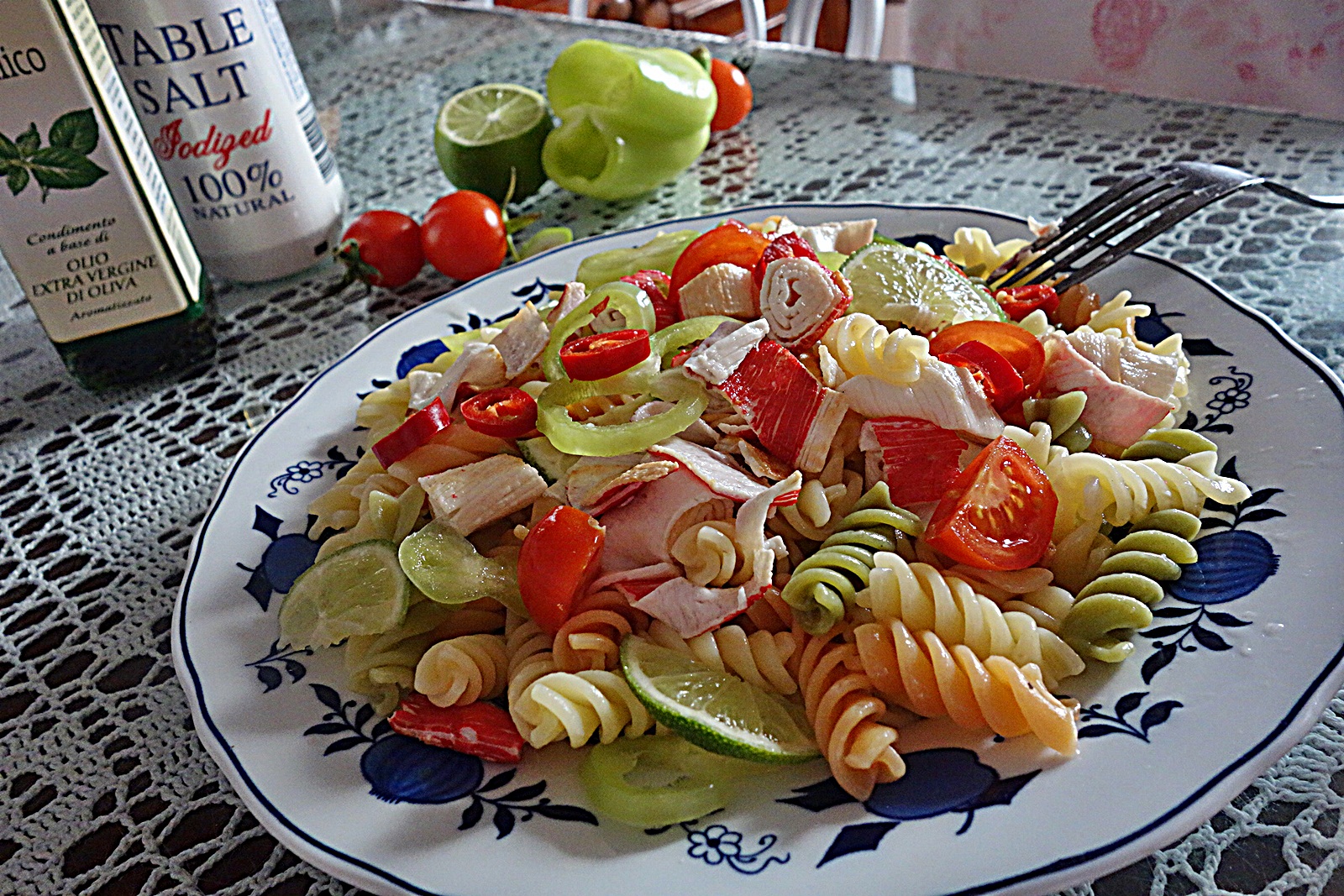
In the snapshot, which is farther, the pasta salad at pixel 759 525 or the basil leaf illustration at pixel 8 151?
the basil leaf illustration at pixel 8 151

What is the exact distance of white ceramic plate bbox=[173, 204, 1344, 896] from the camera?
4.11 ft

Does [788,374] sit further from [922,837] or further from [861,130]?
[861,130]

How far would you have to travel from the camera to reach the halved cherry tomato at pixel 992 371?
1.89 metres

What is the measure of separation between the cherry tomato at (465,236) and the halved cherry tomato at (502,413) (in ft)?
3.70

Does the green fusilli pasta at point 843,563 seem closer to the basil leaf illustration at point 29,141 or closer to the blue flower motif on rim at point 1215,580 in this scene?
the blue flower motif on rim at point 1215,580

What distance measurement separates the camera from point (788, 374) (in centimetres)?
186

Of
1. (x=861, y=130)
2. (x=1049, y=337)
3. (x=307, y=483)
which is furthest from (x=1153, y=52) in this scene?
(x=307, y=483)

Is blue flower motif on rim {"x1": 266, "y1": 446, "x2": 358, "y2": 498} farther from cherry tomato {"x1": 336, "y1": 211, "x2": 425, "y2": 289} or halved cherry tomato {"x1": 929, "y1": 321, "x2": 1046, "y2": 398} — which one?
halved cherry tomato {"x1": 929, "y1": 321, "x2": 1046, "y2": 398}

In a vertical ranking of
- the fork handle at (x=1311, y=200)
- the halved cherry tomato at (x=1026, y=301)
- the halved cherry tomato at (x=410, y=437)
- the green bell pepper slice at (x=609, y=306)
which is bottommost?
the halved cherry tomato at (x=1026, y=301)

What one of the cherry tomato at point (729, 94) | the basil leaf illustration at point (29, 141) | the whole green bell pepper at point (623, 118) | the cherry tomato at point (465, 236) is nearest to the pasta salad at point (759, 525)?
the cherry tomato at point (465, 236)

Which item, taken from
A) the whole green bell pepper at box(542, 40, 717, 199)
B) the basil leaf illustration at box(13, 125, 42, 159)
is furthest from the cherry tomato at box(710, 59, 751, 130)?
the basil leaf illustration at box(13, 125, 42, 159)

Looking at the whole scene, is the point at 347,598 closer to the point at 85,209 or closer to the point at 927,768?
the point at 927,768

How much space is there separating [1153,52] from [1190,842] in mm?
3416

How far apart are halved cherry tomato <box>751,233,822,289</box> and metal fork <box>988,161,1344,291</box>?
1.91 ft
